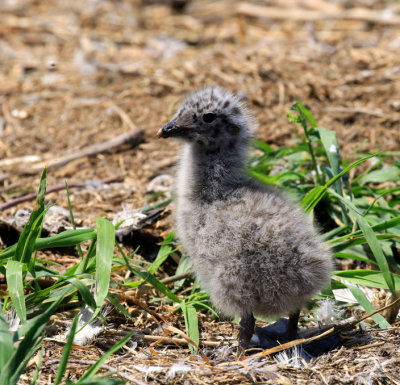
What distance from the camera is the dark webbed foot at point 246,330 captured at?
313cm

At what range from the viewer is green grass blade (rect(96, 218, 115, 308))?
2.99 meters

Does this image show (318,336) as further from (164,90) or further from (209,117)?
(164,90)

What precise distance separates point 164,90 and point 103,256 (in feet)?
12.5

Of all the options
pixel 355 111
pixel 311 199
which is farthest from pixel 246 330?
pixel 355 111

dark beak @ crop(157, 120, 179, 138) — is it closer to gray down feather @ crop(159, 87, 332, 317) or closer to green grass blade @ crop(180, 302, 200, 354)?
gray down feather @ crop(159, 87, 332, 317)

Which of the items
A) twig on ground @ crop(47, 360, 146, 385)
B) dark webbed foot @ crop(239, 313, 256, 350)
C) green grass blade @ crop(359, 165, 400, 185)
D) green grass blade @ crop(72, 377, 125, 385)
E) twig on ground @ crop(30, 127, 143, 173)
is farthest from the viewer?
twig on ground @ crop(30, 127, 143, 173)

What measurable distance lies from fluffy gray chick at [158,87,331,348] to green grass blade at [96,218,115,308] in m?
0.46

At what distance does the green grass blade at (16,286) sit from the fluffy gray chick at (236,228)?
3.17 feet

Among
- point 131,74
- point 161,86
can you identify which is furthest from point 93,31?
point 161,86

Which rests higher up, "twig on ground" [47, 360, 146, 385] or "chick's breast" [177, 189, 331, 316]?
"chick's breast" [177, 189, 331, 316]

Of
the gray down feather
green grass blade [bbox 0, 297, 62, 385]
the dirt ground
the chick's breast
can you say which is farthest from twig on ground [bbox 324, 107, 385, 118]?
green grass blade [bbox 0, 297, 62, 385]

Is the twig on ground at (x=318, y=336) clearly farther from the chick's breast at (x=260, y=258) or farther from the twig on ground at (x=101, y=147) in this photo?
the twig on ground at (x=101, y=147)

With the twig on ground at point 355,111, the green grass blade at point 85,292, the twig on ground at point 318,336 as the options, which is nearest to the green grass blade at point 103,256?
the green grass blade at point 85,292

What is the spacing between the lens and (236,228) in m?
3.05
